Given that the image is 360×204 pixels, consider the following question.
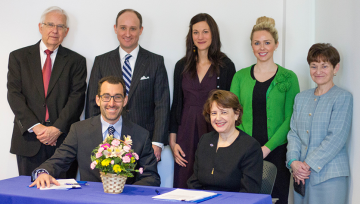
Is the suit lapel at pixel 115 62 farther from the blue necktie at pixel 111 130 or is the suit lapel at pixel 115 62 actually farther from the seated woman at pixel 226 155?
the seated woman at pixel 226 155

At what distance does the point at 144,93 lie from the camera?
383 cm

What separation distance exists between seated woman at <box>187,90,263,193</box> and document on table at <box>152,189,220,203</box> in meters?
0.48

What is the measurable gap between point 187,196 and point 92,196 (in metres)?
0.53

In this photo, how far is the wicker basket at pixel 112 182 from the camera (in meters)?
2.13

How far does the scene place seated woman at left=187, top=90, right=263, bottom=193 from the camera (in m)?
2.56

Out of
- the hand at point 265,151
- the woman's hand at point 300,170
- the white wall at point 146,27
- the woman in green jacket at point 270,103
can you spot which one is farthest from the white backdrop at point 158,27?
the woman's hand at point 300,170

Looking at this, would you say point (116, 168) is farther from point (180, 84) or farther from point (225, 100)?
point (180, 84)

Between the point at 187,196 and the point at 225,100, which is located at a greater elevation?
the point at 225,100

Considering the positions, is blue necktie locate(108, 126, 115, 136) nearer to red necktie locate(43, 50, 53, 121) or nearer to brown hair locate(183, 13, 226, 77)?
brown hair locate(183, 13, 226, 77)

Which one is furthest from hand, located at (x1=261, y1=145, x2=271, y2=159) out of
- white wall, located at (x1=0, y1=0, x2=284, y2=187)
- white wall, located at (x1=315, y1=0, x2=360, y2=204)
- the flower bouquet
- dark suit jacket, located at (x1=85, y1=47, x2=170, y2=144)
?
the flower bouquet

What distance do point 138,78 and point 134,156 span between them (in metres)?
1.70

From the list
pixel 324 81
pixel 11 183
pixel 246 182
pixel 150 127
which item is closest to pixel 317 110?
pixel 324 81

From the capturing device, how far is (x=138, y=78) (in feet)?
12.6

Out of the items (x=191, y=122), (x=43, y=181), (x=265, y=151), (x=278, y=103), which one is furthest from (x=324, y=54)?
(x=43, y=181)
